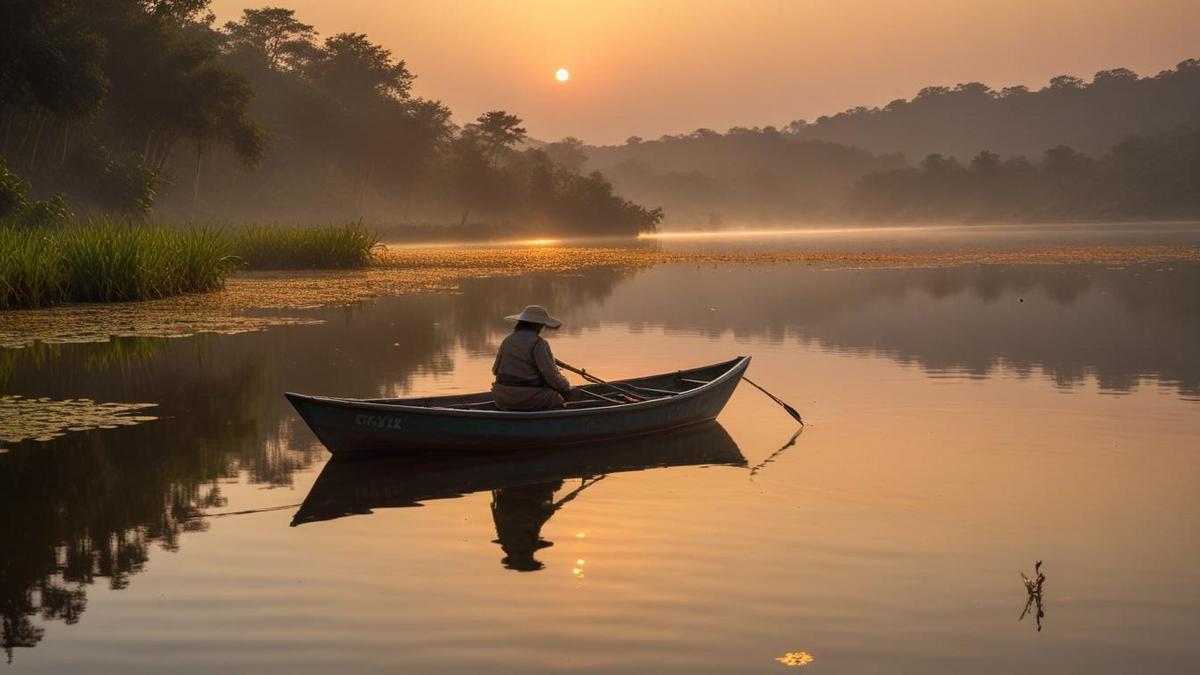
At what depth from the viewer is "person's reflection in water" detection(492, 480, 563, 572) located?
28.6ft

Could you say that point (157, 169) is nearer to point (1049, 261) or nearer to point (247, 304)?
point (247, 304)

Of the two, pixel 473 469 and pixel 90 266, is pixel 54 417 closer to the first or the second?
pixel 473 469

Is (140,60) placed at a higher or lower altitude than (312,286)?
higher

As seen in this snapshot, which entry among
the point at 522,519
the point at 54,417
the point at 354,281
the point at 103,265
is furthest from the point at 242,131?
the point at 522,519

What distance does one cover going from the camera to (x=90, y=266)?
2700 centimetres

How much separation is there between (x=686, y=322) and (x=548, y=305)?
18.5 ft

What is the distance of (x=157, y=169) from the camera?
204 ft

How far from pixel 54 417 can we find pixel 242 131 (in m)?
55.1

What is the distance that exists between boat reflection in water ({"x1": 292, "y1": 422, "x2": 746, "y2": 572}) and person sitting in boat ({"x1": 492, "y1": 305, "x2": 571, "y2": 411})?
0.51 metres

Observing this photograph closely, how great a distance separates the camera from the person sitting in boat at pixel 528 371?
12.5 meters

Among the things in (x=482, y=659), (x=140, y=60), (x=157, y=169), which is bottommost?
(x=482, y=659)

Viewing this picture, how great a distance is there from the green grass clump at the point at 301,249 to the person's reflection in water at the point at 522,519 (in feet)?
119

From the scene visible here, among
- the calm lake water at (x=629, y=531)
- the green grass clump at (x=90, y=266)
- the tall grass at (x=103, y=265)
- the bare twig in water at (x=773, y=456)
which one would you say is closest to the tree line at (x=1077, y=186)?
the tall grass at (x=103, y=265)

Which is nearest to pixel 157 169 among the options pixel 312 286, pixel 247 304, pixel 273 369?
pixel 312 286
